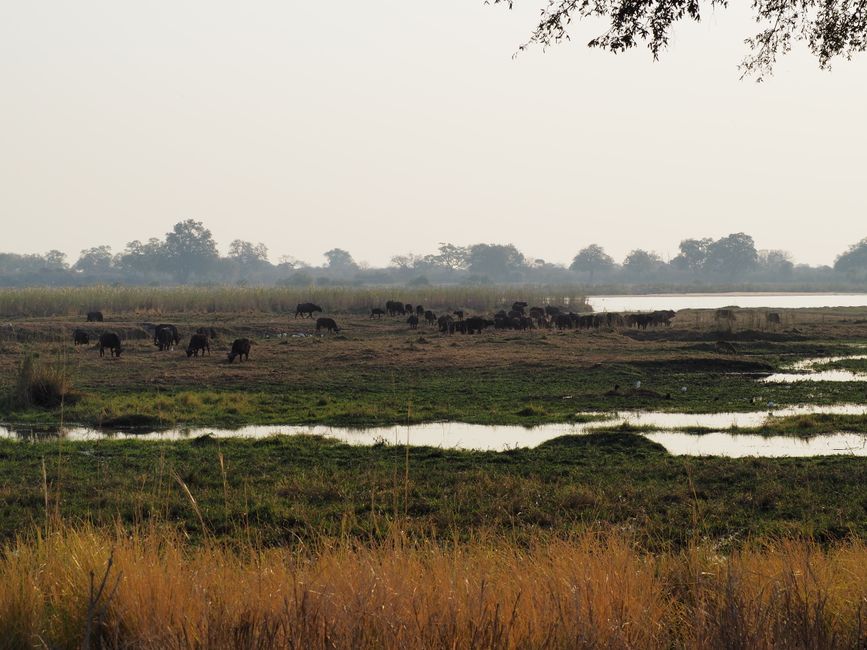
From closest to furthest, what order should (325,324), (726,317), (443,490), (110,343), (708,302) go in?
(443,490), (110,343), (325,324), (726,317), (708,302)

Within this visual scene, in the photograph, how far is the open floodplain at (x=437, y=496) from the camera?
16.1 feet

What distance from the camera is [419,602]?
195 inches

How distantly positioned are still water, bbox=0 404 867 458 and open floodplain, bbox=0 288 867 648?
0.12m

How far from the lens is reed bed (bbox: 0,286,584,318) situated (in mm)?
49938

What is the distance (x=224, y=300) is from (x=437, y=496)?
47.6 metres

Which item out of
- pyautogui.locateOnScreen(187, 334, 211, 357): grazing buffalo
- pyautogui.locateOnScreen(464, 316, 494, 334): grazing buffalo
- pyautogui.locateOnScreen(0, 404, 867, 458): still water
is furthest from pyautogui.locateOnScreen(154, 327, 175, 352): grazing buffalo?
pyautogui.locateOnScreen(0, 404, 867, 458): still water

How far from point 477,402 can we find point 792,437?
22.8 ft

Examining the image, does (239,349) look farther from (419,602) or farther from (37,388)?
(419,602)

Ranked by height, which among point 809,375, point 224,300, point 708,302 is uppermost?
point 224,300

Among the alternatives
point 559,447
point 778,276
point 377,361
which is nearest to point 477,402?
point 559,447

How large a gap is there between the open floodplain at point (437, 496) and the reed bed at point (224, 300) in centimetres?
1584

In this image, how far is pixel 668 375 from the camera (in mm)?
25344

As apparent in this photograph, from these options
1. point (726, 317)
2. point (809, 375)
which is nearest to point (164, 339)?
point (809, 375)

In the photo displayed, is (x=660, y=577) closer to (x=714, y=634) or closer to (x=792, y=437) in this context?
(x=714, y=634)
